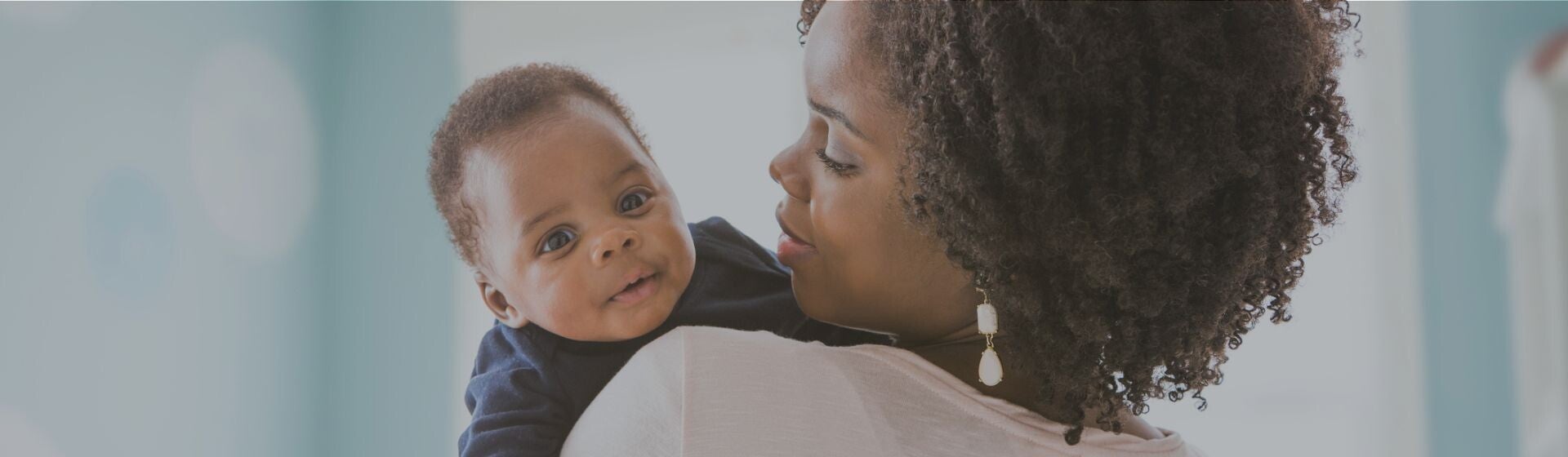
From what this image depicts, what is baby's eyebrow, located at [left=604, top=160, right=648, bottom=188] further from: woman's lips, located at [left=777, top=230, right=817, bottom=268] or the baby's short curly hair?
woman's lips, located at [left=777, top=230, right=817, bottom=268]

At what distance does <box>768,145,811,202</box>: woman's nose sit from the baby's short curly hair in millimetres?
288

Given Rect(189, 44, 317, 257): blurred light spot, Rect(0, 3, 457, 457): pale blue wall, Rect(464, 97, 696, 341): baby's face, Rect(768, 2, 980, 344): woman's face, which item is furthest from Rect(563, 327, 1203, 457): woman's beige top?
Rect(189, 44, 317, 257): blurred light spot

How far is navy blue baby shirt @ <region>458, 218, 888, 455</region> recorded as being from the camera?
1.07 m

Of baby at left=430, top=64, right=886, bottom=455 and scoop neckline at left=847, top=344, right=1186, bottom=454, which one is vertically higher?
baby at left=430, top=64, right=886, bottom=455

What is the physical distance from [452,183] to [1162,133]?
72cm

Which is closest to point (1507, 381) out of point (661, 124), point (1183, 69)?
point (661, 124)

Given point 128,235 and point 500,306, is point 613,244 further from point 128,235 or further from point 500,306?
point 128,235

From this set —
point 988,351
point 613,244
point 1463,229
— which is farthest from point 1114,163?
point 1463,229

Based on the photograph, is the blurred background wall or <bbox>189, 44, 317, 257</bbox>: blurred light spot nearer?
the blurred background wall

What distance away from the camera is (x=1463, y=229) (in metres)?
2.84

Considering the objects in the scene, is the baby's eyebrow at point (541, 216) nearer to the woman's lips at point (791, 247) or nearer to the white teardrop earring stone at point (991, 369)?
the woman's lips at point (791, 247)

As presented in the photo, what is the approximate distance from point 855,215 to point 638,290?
0.27 metres

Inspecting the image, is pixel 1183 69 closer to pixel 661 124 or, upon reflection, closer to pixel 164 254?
pixel 661 124

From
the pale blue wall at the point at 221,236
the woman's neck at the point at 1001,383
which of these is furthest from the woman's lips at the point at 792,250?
the pale blue wall at the point at 221,236
